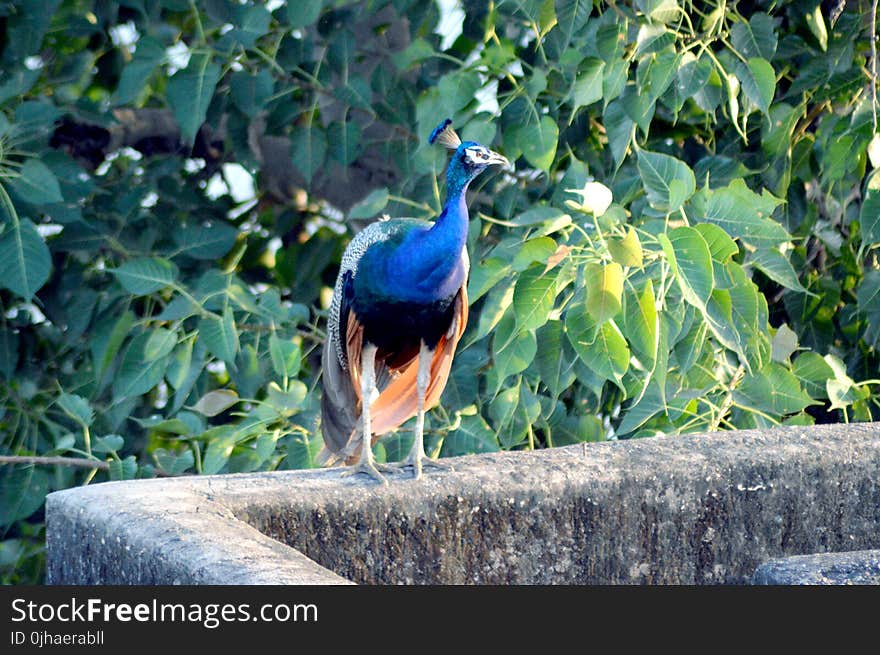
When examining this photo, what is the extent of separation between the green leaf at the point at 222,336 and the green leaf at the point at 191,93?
46 centimetres

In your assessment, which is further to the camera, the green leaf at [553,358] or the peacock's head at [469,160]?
the green leaf at [553,358]

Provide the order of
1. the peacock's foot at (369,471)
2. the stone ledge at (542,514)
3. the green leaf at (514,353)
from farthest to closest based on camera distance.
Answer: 1. the green leaf at (514,353)
2. the peacock's foot at (369,471)
3. the stone ledge at (542,514)

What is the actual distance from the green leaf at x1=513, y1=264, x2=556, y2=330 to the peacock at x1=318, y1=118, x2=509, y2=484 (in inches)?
6.4

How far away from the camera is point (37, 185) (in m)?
3.42

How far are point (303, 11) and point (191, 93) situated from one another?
1.15 ft

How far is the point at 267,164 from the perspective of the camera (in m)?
4.36

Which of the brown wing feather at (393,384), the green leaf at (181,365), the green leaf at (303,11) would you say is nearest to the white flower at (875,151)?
the brown wing feather at (393,384)

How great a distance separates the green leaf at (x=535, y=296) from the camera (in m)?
2.76

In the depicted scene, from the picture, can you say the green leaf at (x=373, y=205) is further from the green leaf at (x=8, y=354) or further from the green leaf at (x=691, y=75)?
the green leaf at (x=8, y=354)

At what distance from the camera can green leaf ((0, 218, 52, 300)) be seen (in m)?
3.40

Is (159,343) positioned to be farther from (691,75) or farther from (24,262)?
(691,75)

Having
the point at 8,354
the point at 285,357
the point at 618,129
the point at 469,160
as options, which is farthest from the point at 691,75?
the point at 8,354

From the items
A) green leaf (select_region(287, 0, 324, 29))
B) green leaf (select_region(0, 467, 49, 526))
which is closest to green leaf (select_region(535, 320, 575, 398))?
green leaf (select_region(287, 0, 324, 29))

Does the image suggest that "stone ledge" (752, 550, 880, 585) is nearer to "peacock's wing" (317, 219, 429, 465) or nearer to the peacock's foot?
the peacock's foot
